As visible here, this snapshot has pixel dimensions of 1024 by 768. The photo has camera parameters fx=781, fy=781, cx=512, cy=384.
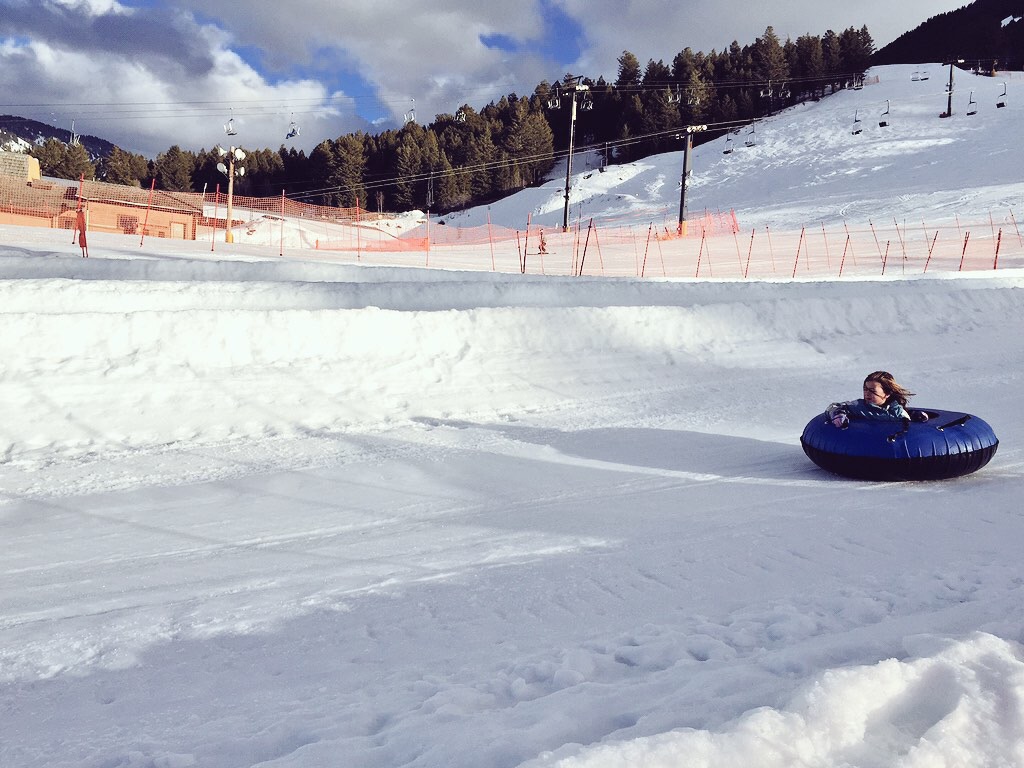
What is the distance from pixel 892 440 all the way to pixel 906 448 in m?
0.12

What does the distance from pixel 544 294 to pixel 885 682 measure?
12.5m

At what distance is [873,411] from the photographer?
6.91m

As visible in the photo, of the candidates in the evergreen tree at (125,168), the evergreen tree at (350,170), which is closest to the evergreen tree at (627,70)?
the evergreen tree at (350,170)

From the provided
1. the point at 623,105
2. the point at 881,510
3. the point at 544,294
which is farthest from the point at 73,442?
the point at 623,105

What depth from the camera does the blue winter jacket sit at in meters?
6.82

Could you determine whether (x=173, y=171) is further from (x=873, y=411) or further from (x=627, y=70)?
(x=873, y=411)

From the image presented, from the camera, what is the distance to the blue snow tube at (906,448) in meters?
6.43

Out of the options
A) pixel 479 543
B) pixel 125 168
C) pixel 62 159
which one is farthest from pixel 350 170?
pixel 479 543

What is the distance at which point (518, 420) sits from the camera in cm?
→ 935

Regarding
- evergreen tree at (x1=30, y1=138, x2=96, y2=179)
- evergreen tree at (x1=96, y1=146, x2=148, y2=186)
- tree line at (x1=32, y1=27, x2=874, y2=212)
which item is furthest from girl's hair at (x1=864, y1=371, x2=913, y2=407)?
evergreen tree at (x1=96, y1=146, x2=148, y2=186)

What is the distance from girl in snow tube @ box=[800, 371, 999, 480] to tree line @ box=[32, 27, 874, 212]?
75.0 m

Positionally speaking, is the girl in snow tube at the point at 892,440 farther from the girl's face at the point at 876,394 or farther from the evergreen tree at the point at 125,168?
the evergreen tree at the point at 125,168

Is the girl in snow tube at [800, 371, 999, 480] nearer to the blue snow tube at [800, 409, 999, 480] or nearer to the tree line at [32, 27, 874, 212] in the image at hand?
the blue snow tube at [800, 409, 999, 480]

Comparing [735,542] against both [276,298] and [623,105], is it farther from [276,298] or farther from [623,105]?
[623,105]
